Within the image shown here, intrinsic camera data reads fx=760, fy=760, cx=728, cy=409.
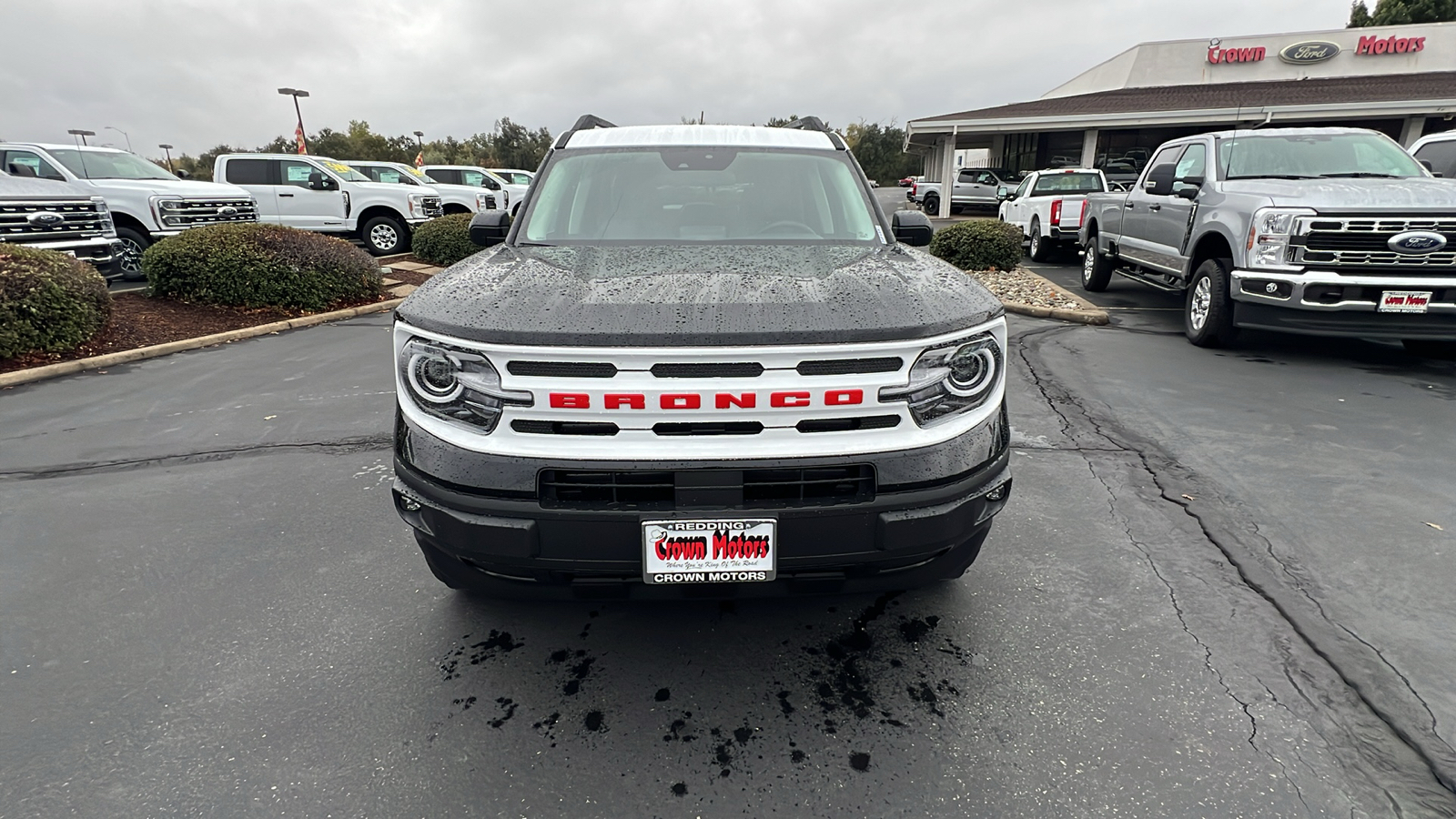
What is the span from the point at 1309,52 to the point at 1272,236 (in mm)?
29811

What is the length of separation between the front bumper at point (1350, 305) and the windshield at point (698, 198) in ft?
14.5

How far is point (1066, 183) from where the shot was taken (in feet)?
51.0

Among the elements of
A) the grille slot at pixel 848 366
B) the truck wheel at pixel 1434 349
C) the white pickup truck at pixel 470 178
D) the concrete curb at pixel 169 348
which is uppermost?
the white pickup truck at pixel 470 178

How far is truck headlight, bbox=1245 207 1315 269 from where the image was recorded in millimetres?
5941

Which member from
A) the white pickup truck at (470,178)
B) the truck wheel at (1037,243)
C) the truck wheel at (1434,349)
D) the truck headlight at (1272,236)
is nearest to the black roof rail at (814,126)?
the truck headlight at (1272,236)

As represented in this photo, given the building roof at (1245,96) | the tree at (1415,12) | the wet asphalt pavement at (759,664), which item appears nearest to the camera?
the wet asphalt pavement at (759,664)

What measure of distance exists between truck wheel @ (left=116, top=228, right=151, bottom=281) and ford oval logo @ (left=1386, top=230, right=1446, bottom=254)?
45.1 feet

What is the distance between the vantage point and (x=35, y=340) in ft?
21.8

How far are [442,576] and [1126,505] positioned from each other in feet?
10.4

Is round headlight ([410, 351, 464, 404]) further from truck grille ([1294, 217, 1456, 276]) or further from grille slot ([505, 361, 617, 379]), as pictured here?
truck grille ([1294, 217, 1456, 276])

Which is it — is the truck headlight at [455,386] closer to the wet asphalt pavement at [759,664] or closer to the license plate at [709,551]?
the license plate at [709,551]

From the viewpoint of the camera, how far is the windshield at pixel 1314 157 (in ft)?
22.7

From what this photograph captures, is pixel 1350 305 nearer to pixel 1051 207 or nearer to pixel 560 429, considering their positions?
pixel 560 429

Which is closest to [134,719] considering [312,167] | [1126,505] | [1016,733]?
[1016,733]
